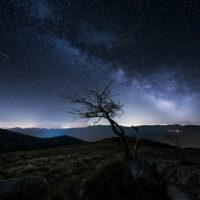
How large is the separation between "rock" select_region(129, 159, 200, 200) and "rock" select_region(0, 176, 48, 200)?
6.31 m

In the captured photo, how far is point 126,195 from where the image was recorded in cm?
686

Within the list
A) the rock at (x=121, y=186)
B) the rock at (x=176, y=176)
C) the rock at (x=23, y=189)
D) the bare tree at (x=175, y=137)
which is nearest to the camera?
the rock at (x=176, y=176)

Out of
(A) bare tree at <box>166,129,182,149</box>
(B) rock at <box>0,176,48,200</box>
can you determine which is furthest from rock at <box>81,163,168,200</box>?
(A) bare tree at <box>166,129,182,149</box>

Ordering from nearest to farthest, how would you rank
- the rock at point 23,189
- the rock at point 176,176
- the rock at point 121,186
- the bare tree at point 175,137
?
the rock at point 176,176
the rock at point 121,186
the rock at point 23,189
the bare tree at point 175,137

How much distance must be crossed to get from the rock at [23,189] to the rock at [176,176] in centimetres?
631

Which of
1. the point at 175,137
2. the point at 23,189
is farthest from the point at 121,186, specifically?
the point at 175,137

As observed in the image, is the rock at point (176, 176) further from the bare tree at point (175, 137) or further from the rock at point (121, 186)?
the bare tree at point (175, 137)

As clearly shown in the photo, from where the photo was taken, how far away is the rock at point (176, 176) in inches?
220

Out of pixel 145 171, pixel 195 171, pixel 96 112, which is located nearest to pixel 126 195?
pixel 145 171

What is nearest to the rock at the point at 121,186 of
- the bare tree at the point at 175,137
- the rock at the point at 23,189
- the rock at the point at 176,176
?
the rock at the point at 176,176

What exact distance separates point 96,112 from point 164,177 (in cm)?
1075

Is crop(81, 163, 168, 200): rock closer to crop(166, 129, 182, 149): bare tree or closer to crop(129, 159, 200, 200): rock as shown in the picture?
crop(129, 159, 200, 200): rock

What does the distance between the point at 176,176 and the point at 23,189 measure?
887cm

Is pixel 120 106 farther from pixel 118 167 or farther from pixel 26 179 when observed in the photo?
pixel 26 179
